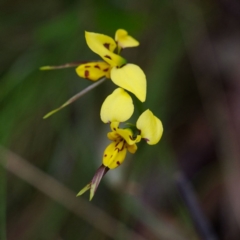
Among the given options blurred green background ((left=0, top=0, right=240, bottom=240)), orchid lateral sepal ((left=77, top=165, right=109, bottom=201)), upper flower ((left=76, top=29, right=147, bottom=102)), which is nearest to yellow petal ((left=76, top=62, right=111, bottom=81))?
upper flower ((left=76, top=29, right=147, bottom=102))

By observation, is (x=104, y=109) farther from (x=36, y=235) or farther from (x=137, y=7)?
(x=137, y=7)

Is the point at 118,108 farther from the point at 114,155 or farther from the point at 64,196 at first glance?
the point at 64,196

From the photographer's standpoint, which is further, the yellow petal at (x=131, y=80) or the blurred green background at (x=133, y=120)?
the blurred green background at (x=133, y=120)

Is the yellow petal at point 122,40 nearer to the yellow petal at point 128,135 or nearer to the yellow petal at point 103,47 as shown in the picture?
the yellow petal at point 103,47

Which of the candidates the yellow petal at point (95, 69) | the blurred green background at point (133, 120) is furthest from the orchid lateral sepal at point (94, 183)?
the blurred green background at point (133, 120)

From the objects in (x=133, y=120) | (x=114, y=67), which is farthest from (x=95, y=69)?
(x=133, y=120)

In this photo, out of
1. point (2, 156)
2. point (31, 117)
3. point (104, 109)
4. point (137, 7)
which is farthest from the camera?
point (137, 7)

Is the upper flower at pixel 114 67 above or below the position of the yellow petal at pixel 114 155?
above

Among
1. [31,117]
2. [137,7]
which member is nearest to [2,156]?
[31,117]
